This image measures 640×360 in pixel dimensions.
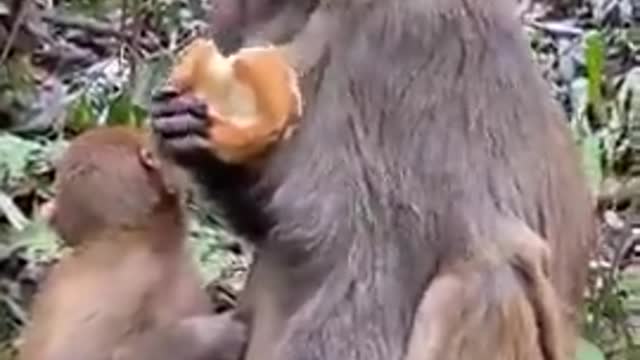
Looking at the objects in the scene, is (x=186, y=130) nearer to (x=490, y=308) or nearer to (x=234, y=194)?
(x=234, y=194)

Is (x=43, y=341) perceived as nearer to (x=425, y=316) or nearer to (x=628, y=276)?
(x=425, y=316)

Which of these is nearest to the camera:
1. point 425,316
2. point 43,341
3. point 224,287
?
point 425,316

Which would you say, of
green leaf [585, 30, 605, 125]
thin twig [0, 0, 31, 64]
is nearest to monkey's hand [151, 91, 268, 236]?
green leaf [585, 30, 605, 125]

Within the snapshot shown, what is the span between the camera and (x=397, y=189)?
3344 millimetres

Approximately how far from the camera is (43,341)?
3.87 metres

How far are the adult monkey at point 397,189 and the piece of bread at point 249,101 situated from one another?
0.02 meters

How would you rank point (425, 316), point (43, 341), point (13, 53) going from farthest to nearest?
point (13, 53), point (43, 341), point (425, 316)

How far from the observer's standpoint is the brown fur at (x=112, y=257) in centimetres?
382

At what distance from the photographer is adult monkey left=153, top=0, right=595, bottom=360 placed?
3.33 metres

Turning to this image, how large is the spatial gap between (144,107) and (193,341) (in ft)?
4.32

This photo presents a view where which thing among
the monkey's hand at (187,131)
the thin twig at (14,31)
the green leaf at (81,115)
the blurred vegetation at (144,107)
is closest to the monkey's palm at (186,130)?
the monkey's hand at (187,131)

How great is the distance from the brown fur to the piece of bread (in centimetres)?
43

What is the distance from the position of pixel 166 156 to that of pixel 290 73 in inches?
8.4

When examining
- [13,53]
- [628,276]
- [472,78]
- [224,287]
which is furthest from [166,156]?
[13,53]
